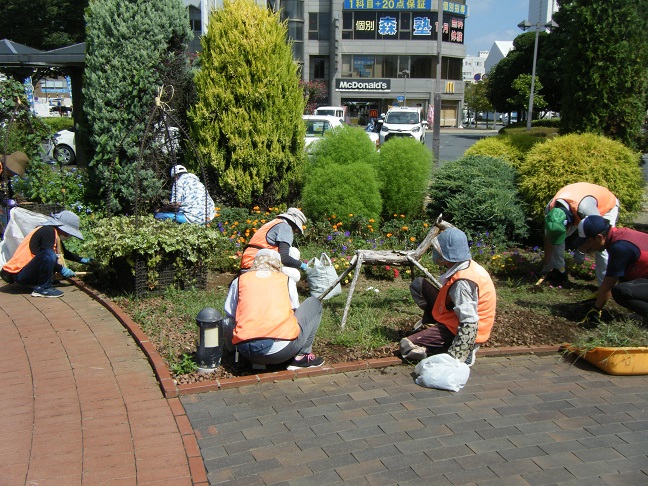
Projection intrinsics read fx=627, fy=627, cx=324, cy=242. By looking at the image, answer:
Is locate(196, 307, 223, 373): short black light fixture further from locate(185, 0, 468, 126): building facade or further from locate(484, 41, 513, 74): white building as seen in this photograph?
locate(484, 41, 513, 74): white building

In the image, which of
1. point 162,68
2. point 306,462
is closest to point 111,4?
point 162,68

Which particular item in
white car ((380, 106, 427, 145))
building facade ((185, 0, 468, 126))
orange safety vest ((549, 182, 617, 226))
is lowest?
orange safety vest ((549, 182, 617, 226))

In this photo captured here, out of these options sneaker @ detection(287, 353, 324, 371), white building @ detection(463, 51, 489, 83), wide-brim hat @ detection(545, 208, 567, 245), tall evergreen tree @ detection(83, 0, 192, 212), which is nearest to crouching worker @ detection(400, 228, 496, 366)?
sneaker @ detection(287, 353, 324, 371)

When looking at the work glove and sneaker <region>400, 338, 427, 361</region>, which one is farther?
the work glove

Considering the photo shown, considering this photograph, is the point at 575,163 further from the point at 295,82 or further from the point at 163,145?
the point at 163,145

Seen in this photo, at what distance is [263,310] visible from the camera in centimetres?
483

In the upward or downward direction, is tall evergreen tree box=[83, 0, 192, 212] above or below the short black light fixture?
above

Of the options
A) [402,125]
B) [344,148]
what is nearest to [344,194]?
[344,148]

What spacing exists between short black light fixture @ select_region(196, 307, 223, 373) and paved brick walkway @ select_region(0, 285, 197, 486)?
1.33 ft

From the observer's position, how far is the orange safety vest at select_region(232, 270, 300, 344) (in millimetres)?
4809

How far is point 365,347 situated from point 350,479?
77.9 inches

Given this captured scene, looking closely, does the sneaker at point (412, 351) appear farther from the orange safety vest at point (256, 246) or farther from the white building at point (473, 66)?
the white building at point (473, 66)

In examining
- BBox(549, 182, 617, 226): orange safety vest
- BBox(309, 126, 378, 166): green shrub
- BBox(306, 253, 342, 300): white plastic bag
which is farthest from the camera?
BBox(309, 126, 378, 166): green shrub

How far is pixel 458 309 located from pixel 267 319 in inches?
60.1
